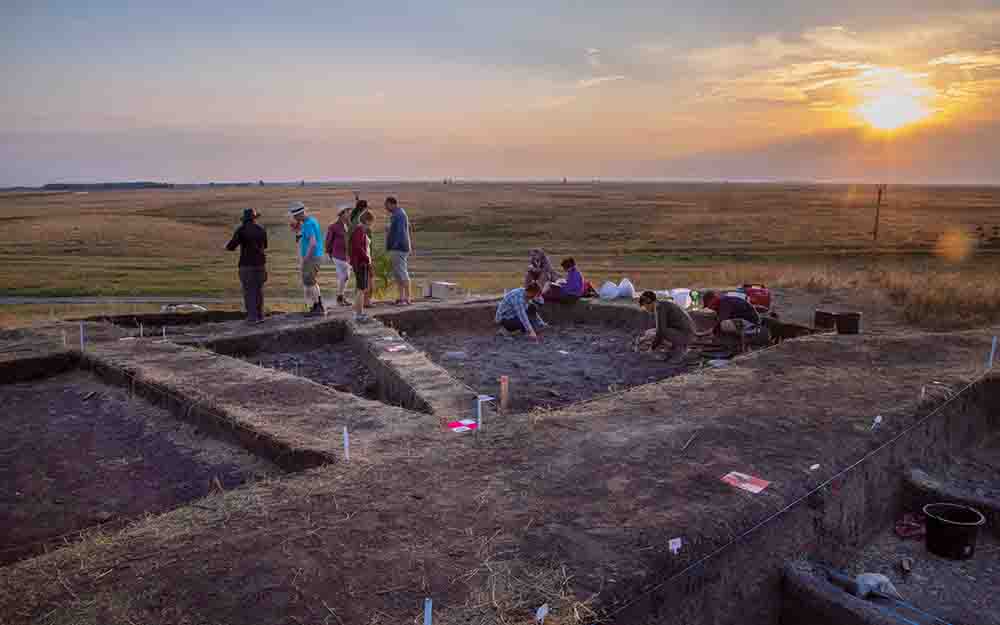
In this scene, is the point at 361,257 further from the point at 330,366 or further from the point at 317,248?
the point at 330,366

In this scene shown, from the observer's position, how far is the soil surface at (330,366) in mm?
9375

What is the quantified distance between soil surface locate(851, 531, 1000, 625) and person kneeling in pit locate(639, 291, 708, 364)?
3.96m

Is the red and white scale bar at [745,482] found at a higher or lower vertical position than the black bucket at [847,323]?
lower

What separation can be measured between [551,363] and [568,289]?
3204 mm

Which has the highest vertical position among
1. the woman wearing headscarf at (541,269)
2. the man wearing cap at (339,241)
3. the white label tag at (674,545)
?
the man wearing cap at (339,241)

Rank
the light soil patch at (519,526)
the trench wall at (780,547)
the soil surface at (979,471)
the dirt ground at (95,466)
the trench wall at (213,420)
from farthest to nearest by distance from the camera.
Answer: the soil surface at (979,471)
the trench wall at (213,420)
the dirt ground at (95,466)
the trench wall at (780,547)
the light soil patch at (519,526)

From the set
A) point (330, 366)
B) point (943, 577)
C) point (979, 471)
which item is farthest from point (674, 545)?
point (330, 366)

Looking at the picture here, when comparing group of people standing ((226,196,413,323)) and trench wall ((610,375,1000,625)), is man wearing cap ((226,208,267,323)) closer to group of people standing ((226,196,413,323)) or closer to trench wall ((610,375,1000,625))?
group of people standing ((226,196,413,323))

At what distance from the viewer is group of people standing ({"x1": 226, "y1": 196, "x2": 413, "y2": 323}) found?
11.0 m

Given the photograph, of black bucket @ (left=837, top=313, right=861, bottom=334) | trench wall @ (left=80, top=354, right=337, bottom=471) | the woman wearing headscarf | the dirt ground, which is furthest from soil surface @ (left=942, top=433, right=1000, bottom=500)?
the woman wearing headscarf

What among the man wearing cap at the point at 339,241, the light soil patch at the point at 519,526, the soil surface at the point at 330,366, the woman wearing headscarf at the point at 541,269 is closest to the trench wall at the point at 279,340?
the soil surface at the point at 330,366

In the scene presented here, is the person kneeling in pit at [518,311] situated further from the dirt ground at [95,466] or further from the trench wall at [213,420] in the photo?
the dirt ground at [95,466]

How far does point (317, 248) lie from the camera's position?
11531 mm

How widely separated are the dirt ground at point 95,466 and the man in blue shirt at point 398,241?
5.08 meters
